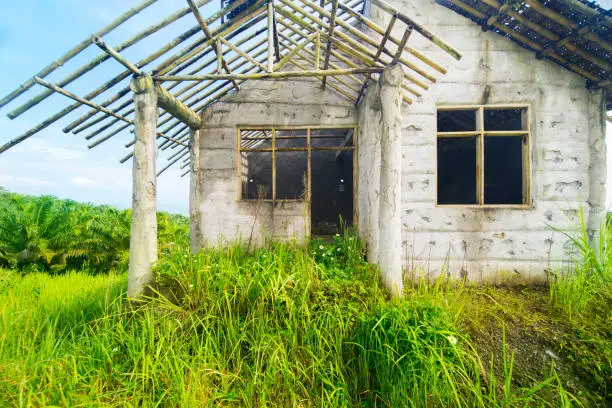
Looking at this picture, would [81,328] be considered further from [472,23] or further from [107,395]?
[472,23]

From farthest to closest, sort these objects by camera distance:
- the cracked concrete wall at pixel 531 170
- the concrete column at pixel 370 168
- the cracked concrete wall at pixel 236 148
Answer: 1. the cracked concrete wall at pixel 236 148
2. the cracked concrete wall at pixel 531 170
3. the concrete column at pixel 370 168

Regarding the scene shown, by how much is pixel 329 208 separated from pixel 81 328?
8.56 meters

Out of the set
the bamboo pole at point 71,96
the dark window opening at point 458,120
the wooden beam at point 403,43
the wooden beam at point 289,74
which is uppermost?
the dark window opening at point 458,120

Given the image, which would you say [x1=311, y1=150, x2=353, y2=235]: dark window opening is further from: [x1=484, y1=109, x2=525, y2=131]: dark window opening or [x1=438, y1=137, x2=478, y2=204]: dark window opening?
[x1=484, y1=109, x2=525, y2=131]: dark window opening

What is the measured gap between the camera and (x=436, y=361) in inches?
96.5

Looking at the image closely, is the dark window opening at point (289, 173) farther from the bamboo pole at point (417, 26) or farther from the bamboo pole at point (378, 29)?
the bamboo pole at point (417, 26)

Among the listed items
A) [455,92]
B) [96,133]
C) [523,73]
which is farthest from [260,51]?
[523,73]

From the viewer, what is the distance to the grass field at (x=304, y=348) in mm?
2355

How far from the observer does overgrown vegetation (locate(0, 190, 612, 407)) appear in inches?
92.7

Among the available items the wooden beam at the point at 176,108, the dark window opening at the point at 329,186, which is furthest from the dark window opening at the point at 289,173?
the wooden beam at the point at 176,108

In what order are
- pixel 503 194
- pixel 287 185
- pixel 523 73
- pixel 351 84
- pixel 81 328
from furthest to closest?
1. pixel 287 185
2. pixel 503 194
3. pixel 351 84
4. pixel 523 73
5. pixel 81 328

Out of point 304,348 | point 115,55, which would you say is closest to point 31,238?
point 115,55

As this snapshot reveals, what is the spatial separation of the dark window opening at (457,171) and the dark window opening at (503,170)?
17.9 inches

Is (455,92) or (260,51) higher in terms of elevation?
(260,51)
